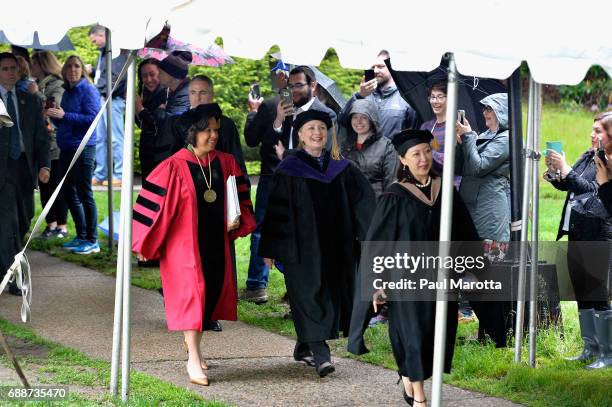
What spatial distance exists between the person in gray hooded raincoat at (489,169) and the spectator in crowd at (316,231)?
0.94m

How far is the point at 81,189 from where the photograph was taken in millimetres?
12453

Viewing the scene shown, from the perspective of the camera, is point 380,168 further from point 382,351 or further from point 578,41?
point 578,41

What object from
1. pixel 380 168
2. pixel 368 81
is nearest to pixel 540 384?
pixel 380 168

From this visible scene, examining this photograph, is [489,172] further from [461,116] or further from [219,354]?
[219,354]

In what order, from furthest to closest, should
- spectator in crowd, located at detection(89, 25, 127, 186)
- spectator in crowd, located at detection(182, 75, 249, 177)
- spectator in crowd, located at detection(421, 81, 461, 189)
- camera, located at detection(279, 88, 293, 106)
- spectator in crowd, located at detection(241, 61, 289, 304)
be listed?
spectator in crowd, located at detection(89, 25, 127, 186) < spectator in crowd, located at detection(241, 61, 289, 304) < camera, located at detection(279, 88, 293, 106) < spectator in crowd, located at detection(182, 75, 249, 177) < spectator in crowd, located at detection(421, 81, 461, 189)

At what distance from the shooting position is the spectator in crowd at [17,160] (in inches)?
396

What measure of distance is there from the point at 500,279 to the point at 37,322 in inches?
148

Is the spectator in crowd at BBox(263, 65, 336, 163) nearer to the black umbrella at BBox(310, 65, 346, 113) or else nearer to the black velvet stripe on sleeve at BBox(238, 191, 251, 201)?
the black umbrella at BBox(310, 65, 346, 113)

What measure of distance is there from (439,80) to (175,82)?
9.96ft

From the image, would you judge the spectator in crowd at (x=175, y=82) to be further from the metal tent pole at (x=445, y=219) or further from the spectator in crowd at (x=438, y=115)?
the metal tent pole at (x=445, y=219)

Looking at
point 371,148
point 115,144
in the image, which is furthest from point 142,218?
point 115,144

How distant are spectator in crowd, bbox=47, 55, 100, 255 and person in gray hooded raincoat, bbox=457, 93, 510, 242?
191 inches

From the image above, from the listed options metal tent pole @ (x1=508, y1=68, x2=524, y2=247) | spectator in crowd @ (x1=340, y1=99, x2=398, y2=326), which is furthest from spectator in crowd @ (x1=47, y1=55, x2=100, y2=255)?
metal tent pole @ (x1=508, y1=68, x2=524, y2=247)

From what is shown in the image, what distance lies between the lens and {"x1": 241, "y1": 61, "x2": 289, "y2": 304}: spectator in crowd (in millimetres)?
10137
